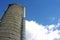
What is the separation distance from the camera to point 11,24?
14703 millimetres

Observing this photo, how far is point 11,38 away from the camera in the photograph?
13914mm

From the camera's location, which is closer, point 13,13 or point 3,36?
point 3,36

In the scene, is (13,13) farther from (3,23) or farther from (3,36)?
(3,36)

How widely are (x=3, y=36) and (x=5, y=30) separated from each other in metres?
0.52

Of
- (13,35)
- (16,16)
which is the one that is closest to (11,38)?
(13,35)

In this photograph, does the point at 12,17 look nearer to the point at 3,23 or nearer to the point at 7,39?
the point at 3,23

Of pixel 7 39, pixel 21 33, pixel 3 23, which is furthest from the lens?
pixel 21 33

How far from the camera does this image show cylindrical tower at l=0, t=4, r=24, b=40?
14005 millimetres

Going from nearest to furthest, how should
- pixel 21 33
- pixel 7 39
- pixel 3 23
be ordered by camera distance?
pixel 7 39 < pixel 3 23 < pixel 21 33

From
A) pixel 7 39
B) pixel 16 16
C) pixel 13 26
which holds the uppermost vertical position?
pixel 16 16

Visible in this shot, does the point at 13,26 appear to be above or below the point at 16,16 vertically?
below

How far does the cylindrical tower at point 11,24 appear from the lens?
14005 mm

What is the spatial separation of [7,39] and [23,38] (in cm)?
247

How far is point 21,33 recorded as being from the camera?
1574 centimetres
